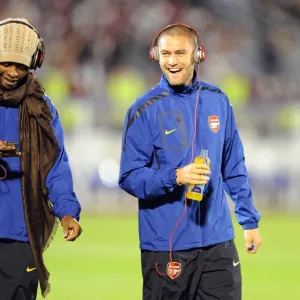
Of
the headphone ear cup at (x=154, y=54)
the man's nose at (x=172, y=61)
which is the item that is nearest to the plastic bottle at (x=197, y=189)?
the man's nose at (x=172, y=61)

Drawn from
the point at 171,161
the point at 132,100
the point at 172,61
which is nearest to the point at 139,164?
the point at 171,161

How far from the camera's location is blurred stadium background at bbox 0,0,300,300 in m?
12.2

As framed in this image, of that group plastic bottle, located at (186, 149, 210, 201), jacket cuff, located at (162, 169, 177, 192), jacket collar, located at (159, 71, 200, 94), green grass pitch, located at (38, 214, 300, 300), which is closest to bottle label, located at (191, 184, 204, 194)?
plastic bottle, located at (186, 149, 210, 201)

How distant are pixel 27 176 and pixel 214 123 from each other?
1.10 meters

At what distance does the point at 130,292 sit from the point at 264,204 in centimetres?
993

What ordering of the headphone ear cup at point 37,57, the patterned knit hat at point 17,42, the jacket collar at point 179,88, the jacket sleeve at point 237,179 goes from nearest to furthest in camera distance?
1. the patterned knit hat at point 17,42
2. the headphone ear cup at point 37,57
3. the jacket collar at point 179,88
4. the jacket sleeve at point 237,179

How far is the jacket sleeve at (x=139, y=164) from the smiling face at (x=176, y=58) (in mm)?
288

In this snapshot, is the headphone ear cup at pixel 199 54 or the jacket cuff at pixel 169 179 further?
the headphone ear cup at pixel 199 54

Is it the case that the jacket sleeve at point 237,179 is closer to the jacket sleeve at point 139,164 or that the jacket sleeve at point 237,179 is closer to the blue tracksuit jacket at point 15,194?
the jacket sleeve at point 139,164

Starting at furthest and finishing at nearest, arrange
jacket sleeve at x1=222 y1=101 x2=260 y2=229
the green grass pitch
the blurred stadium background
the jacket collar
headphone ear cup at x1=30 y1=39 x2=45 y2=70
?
the blurred stadium background → the green grass pitch → jacket sleeve at x1=222 y1=101 x2=260 y2=229 → the jacket collar → headphone ear cup at x1=30 y1=39 x2=45 y2=70

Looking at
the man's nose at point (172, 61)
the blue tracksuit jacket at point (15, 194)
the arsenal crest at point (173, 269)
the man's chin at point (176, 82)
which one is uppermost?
the man's nose at point (172, 61)

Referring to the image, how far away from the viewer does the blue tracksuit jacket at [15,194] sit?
16.9 ft

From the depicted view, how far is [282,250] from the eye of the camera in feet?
44.9

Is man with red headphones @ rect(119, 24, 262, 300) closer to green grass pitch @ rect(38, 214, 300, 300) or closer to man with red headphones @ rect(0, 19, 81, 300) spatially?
man with red headphones @ rect(0, 19, 81, 300)
